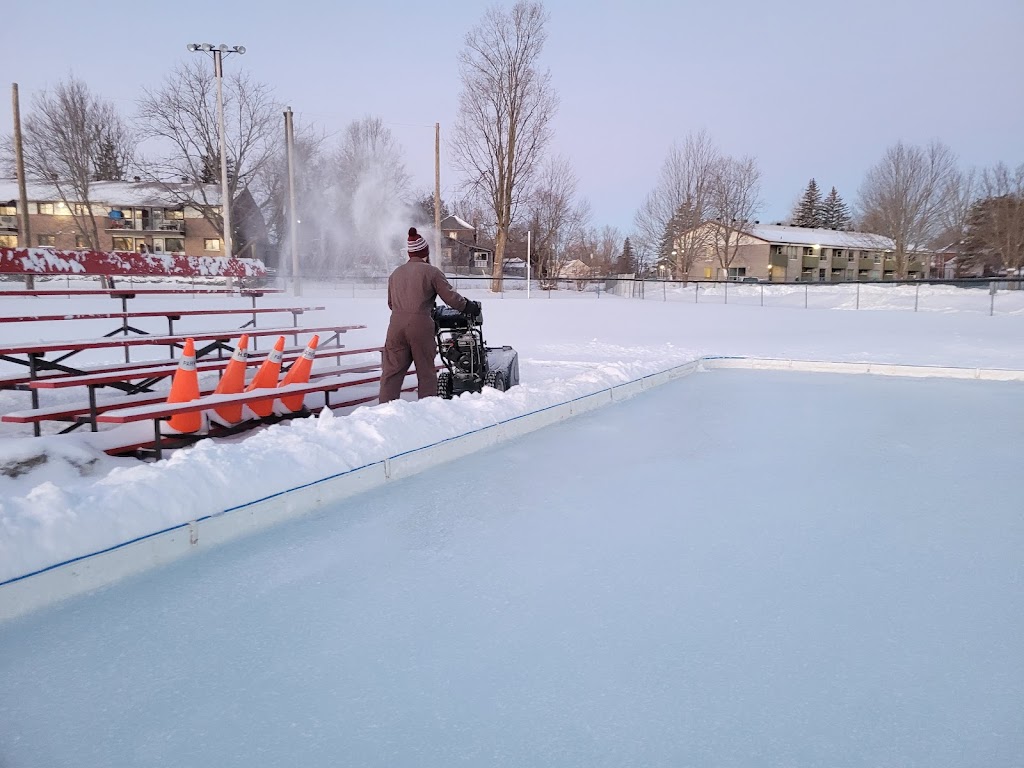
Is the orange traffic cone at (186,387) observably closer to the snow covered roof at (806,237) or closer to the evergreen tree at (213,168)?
the evergreen tree at (213,168)

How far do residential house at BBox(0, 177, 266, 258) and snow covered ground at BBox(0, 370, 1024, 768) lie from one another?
143 feet

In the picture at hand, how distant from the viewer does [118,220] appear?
52812 millimetres

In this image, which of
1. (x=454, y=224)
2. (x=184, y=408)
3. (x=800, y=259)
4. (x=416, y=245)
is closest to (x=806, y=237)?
(x=800, y=259)

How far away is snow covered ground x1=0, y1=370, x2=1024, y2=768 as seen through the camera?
6.55ft

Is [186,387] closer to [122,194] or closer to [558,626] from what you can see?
[558,626]

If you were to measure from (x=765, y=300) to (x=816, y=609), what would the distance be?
30543mm

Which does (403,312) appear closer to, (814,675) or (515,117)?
(814,675)

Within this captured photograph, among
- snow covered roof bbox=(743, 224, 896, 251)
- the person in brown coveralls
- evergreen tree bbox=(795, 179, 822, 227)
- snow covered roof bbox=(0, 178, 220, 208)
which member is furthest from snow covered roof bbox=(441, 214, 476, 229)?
the person in brown coveralls

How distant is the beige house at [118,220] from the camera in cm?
4847

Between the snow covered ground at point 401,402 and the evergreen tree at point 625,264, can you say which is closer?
the snow covered ground at point 401,402

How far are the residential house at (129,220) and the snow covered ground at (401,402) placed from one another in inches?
1067

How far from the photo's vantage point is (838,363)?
10953 millimetres

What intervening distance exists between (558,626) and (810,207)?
100227 mm

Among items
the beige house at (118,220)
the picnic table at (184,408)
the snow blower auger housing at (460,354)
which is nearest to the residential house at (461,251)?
the beige house at (118,220)
